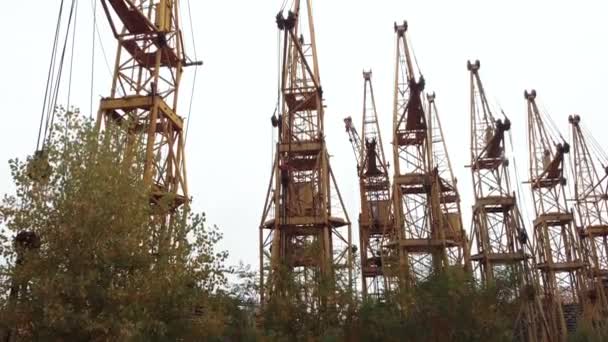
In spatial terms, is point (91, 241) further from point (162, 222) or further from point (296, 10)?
point (296, 10)

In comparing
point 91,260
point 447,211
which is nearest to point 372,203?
point 447,211

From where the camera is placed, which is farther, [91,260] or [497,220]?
[497,220]

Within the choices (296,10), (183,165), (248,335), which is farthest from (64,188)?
(296,10)

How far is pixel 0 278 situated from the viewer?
54.5 ft

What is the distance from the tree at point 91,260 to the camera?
51.0 feet

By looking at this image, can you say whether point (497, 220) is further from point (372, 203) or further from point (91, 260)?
point (91, 260)

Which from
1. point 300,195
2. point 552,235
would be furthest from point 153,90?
point 552,235

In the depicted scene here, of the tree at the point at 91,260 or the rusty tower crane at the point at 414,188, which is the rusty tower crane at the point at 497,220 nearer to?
the rusty tower crane at the point at 414,188

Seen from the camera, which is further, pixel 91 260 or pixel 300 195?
pixel 300 195

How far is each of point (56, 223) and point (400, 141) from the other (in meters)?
26.7

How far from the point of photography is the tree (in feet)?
51.0

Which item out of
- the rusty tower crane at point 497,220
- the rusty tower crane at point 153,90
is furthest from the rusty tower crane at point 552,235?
the rusty tower crane at point 153,90

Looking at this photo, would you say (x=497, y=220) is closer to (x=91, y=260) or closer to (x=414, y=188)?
(x=414, y=188)

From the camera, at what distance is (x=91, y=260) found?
640 inches
